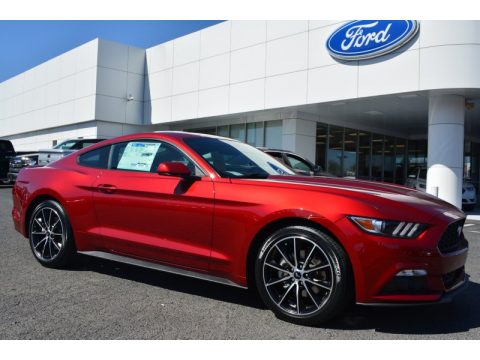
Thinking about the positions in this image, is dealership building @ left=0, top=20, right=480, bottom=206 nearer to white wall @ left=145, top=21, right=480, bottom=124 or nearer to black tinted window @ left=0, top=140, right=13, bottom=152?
white wall @ left=145, top=21, right=480, bottom=124

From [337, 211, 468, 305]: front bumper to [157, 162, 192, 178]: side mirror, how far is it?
141 cm

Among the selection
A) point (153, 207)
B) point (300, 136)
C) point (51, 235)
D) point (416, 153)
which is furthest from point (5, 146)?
point (416, 153)

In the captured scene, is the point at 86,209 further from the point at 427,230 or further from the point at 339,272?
the point at 427,230

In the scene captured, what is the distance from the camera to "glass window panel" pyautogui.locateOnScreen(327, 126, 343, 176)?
1919 cm

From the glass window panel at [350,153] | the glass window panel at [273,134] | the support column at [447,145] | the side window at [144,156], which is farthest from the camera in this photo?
the glass window panel at [350,153]

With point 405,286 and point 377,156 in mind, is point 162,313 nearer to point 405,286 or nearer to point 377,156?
point 405,286

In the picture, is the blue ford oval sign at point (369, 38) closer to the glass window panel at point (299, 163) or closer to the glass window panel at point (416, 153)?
the glass window panel at point (299, 163)

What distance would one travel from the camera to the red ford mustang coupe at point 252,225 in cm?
308

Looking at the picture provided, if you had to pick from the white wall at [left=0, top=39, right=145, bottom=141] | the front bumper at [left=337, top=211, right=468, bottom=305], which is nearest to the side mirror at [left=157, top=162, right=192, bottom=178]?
the front bumper at [left=337, top=211, right=468, bottom=305]

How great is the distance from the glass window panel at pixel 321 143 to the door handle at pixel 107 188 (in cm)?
1483

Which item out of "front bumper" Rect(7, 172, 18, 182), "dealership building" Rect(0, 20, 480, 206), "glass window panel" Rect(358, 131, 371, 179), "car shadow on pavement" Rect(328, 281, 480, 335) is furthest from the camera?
"glass window panel" Rect(358, 131, 371, 179)

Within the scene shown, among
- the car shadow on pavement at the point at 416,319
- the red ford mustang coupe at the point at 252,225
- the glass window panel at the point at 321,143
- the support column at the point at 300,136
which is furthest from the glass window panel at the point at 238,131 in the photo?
the car shadow on pavement at the point at 416,319
